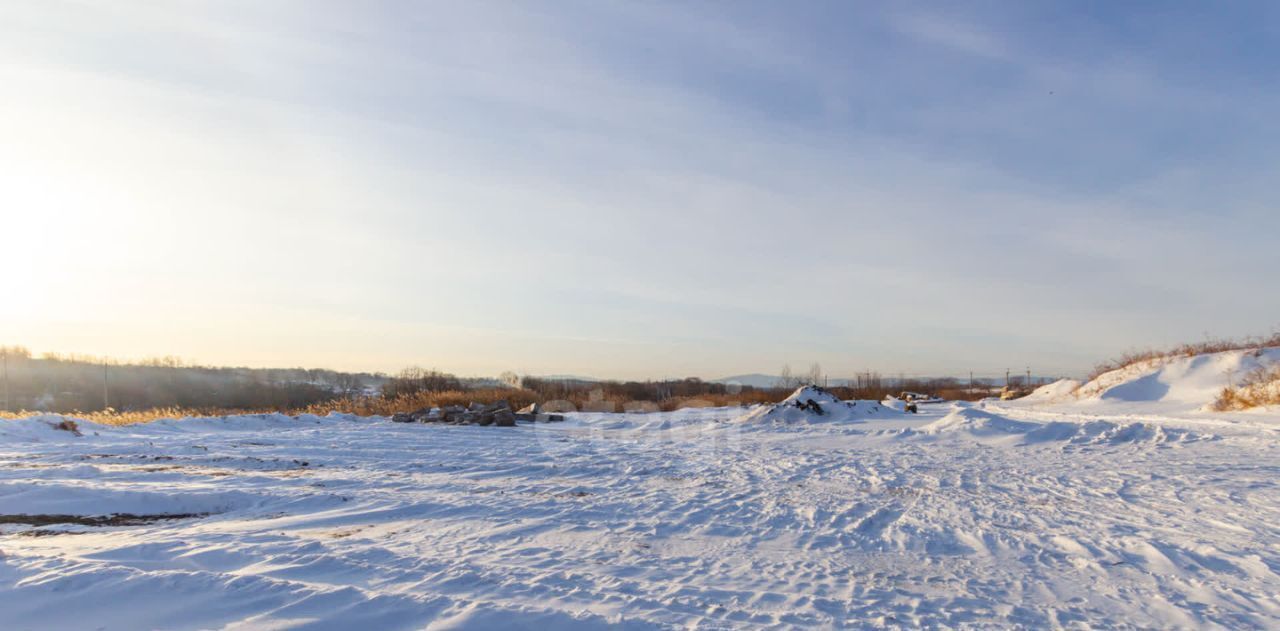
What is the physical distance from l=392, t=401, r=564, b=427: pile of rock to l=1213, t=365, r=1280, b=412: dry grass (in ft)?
57.8

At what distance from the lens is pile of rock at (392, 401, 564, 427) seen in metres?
20.3

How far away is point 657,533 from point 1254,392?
53.1 feet

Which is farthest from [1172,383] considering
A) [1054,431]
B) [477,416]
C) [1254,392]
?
[477,416]

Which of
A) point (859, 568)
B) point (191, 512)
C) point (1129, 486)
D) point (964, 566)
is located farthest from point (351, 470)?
point (1129, 486)

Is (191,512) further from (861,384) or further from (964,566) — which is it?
(861,384)

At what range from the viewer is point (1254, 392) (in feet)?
49.9

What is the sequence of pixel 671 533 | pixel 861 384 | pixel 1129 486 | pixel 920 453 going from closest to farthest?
pixel 671 533
pixel 1129 486
pixel 920 453
pixel 861 384

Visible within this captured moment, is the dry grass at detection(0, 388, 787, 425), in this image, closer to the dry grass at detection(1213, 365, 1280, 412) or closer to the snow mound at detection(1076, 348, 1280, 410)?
the snow mound at detection(1076, 348, 1280, 410)

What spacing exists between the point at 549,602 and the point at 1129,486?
26.2ft

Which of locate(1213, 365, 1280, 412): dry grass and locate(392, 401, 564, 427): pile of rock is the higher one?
locate(1213, 365, 1280, 412): dry grass

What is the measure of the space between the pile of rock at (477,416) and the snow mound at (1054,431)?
11234mm

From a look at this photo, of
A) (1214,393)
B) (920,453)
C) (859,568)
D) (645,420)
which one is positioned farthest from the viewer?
(645,420)

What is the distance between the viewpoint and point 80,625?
3.80m

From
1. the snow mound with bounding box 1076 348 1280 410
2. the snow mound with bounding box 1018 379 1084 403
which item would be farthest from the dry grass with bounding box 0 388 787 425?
the snow mound with bounding box 1076 348 1280 410
